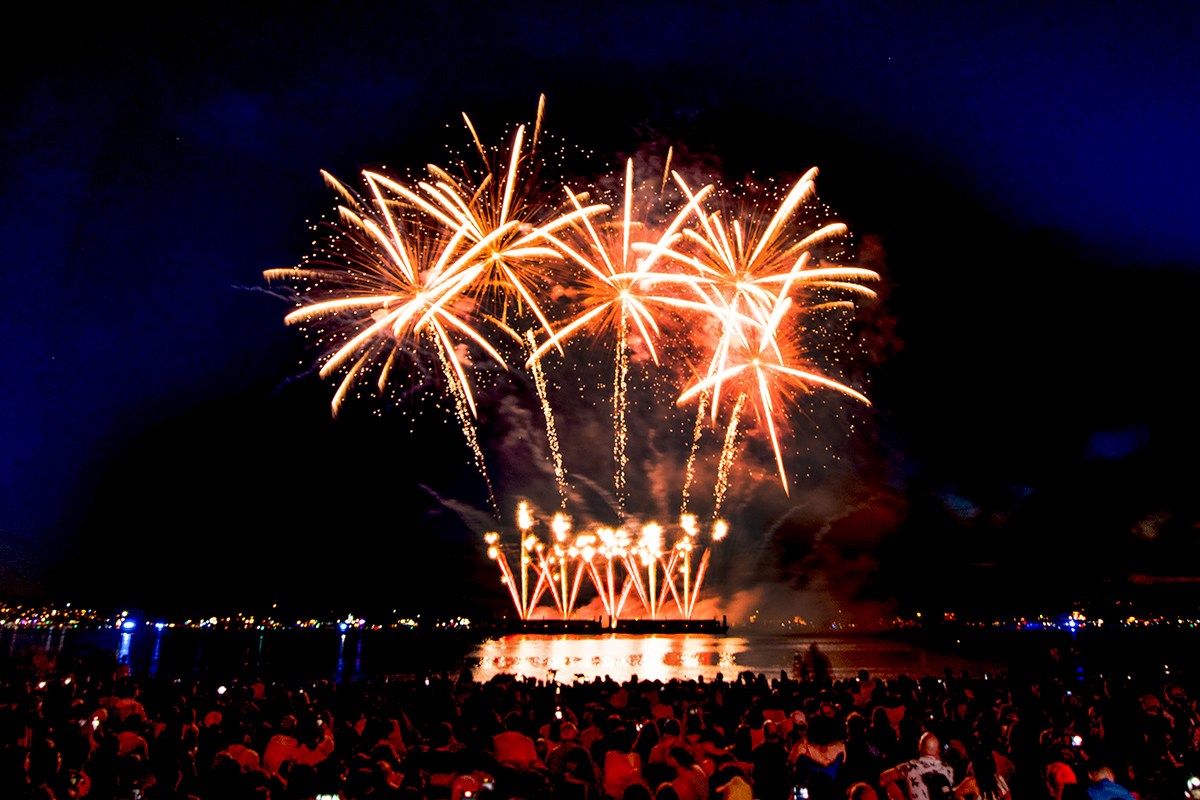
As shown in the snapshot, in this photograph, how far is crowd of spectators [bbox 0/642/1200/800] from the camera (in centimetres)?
743

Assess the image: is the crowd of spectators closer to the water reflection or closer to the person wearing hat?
Result: the person wearing hat

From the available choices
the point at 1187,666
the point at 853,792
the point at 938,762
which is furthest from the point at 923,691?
the point at 1187,666

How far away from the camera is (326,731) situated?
11828 mm

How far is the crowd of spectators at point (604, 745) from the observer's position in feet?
24.4

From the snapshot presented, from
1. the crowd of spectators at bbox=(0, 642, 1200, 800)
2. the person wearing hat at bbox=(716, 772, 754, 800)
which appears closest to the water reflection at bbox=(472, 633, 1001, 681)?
the crowd of spectators at bbox=(0, 642, 1200, 800)

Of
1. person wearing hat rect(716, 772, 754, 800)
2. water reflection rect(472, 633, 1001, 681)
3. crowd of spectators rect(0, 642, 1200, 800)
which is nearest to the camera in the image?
person wearing hat rect(716, 772, 754, 800)

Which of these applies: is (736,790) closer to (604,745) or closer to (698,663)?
(604,745)


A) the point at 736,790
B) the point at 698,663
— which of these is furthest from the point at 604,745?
the point at 698,663

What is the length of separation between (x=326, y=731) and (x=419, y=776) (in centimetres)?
497

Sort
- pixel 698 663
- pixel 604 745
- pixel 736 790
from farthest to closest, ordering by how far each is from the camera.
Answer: pixel 698 663 < pixel 604 745 < pixel 736 790

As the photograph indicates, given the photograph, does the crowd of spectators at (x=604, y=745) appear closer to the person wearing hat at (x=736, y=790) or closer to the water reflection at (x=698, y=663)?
the person wearing hat at (x=736, y=790)

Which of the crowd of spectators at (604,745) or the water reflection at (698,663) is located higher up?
the crowd of spectators at (604,745)

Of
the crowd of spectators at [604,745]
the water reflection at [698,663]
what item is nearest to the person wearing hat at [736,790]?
the crowd of spectators at [604,745]

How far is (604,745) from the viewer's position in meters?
9.87
